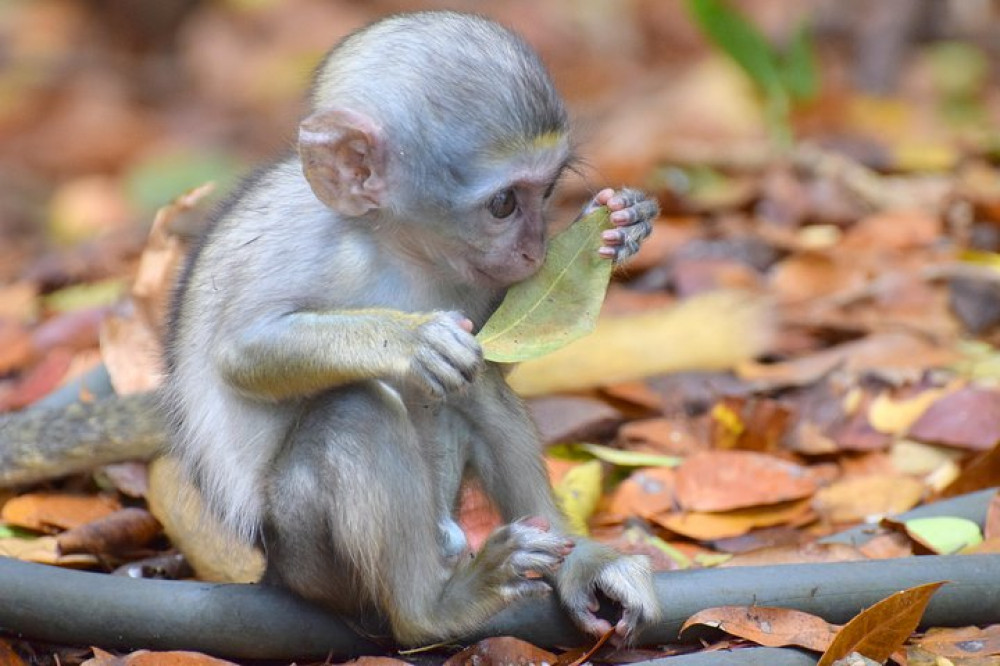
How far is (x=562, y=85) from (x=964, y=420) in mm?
3093

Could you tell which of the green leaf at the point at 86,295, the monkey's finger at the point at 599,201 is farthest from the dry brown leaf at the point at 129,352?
the monkey's finger at the point at 599,201

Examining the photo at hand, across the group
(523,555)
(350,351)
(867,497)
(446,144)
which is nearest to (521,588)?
(523,555)

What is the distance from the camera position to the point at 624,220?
3578mm

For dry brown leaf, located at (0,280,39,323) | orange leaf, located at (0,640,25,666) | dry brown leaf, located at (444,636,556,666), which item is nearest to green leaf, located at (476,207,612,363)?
dry brown leaf, located at (444,636,556,666)

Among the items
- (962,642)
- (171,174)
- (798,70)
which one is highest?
(798,70)

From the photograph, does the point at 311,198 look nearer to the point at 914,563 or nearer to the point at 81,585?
the point at 81,585

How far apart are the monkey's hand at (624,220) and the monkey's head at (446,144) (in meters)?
0.15

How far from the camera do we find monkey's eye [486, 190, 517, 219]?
3.43m

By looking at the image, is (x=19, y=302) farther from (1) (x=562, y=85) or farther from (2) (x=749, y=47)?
(2) (x=749, y=47)

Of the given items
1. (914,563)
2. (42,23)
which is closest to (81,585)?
(914,563)

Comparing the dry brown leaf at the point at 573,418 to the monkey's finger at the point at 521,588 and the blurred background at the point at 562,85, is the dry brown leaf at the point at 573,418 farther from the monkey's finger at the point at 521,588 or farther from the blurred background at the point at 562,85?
the blurred background at the point at 562,85

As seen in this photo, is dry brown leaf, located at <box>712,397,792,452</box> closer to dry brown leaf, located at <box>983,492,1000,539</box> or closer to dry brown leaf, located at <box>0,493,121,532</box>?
dry brown leaf, located at <box>983,492,1000,539</box>

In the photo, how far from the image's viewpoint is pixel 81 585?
3441 mm

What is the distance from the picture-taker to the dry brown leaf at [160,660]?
3.26 m
